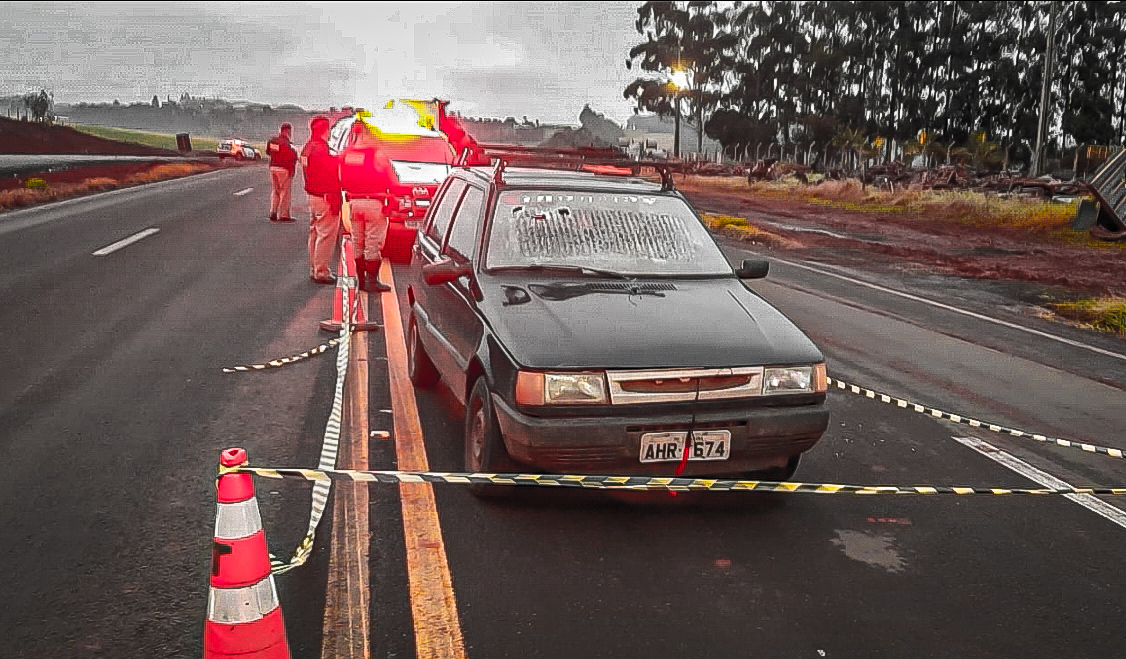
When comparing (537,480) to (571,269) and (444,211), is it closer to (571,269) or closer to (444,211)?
(571,269)

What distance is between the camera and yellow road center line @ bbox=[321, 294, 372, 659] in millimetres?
3182

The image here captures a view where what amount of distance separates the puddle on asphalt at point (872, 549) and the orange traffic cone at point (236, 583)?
98.7 inches

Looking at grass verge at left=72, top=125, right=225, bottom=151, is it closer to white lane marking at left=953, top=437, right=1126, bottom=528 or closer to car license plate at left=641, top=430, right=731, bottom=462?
white lane marking at left=953, top=437, right=1126, bottom=528

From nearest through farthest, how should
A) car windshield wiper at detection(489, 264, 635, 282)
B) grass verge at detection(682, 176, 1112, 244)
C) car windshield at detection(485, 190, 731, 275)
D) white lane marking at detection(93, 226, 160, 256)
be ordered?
car windshield wiper at detection(489, 264, 635, 282), car windshield at detection(485, 190, 731, 275), white lane marking at detection(93, 226, 160, 256), grass verge at detection(682, 176, 1112, 244)

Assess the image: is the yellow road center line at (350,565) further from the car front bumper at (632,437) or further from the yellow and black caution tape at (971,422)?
the yellow and black caution tape at (971,422)

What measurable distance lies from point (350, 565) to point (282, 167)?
15823 millimetres

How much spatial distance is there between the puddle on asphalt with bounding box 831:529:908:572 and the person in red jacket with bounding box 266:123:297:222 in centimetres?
1481

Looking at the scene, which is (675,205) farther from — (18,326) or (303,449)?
(18,326)

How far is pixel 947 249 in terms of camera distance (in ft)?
64.2

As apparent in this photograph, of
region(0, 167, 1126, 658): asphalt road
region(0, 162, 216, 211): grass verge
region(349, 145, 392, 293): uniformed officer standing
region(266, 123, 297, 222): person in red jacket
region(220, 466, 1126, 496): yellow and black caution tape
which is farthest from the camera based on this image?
region(0, 162, 216, 211): grass verge

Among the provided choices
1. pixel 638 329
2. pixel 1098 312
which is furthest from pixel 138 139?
pixel 638 329

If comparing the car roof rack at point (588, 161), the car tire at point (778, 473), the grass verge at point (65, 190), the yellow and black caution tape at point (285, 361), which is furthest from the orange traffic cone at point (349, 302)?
the grass verge at point (65, 190)

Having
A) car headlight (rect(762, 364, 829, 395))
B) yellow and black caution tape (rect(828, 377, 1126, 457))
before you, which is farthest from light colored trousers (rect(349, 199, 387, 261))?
car headlight (rect(762, 364, 829, 395))

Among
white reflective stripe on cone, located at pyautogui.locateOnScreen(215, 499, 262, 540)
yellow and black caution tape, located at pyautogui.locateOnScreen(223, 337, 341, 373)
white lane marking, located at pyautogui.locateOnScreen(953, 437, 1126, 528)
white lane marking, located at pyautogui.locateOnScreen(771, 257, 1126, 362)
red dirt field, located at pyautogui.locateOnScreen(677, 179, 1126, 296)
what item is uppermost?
white reflective stripe on cone, located at pyautogui.locateOnScreen(215, 499, 262, 540)
